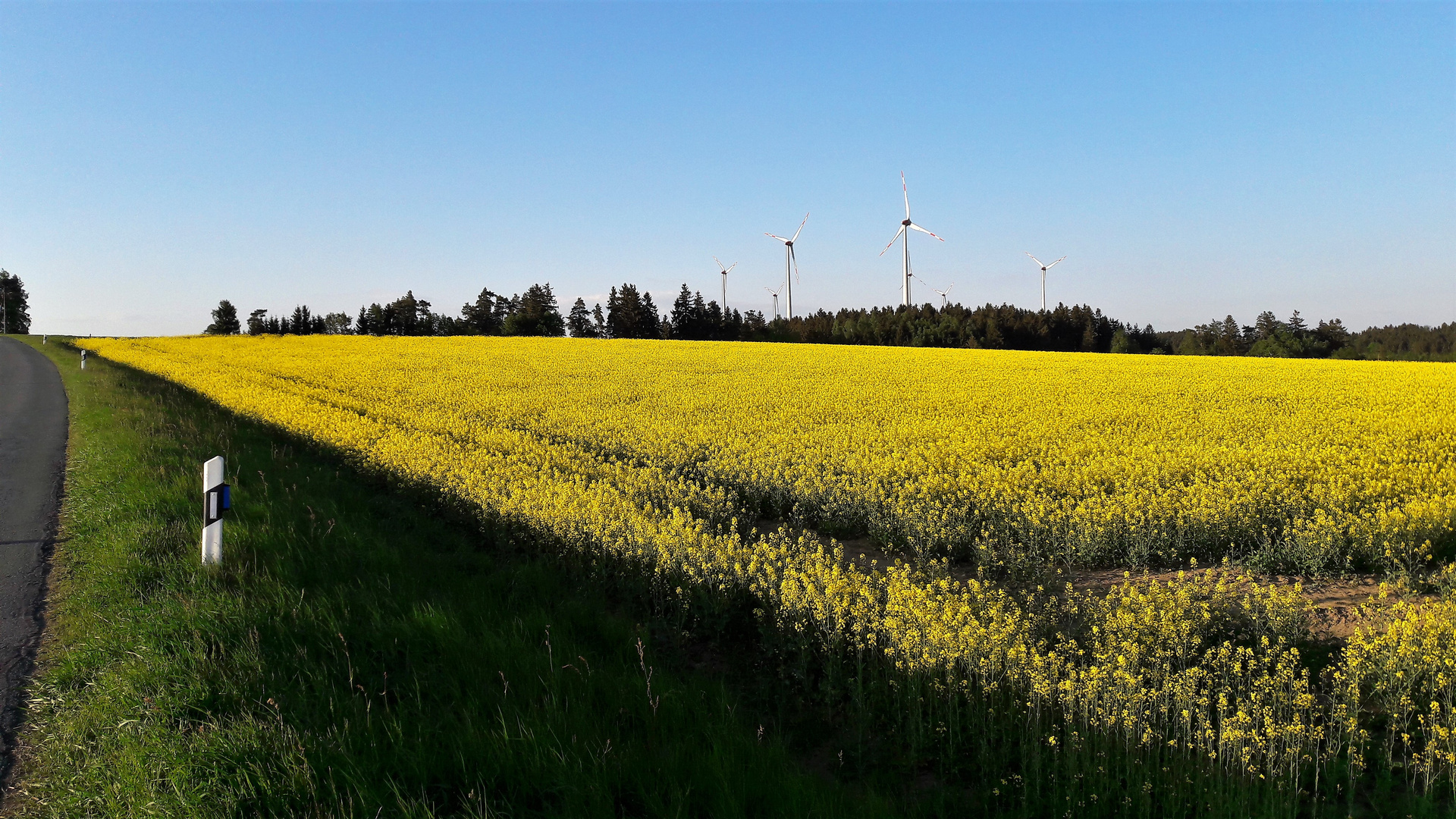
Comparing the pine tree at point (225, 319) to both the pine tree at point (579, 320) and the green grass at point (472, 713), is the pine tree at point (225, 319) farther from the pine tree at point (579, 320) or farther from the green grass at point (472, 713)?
the green grass at point (472, 713)

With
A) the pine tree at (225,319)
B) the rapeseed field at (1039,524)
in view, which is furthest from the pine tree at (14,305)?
the rapeseed field at (1039,524)

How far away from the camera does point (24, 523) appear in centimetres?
746

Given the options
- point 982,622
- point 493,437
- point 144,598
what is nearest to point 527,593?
point 144,598

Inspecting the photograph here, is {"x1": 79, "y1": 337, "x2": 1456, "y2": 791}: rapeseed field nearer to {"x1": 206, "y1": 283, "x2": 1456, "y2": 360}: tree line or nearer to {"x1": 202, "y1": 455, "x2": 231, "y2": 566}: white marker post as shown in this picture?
{"x1": 202, "y1": 455, "x2": 231, "y2": 566}: white marker post

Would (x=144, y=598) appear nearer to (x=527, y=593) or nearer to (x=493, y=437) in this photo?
(x=527, y=593)

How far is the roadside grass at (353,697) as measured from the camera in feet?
10.2

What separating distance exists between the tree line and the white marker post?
64.7 m

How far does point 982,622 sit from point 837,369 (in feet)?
93.3

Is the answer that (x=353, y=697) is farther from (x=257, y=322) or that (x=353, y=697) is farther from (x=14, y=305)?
(x=14, y=305)

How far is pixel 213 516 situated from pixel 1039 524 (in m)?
8.71

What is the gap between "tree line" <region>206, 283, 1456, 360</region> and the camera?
73375mm

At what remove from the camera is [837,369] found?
33.4 metres

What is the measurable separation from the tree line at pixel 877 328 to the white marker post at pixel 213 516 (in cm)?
6470

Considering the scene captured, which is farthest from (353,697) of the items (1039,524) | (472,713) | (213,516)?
(1039,524)
